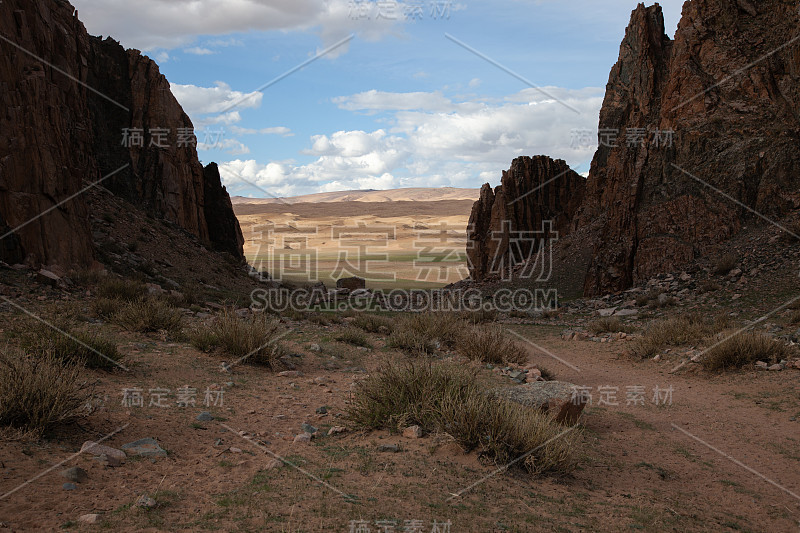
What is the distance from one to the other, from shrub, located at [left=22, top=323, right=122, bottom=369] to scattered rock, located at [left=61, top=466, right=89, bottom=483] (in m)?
2.98

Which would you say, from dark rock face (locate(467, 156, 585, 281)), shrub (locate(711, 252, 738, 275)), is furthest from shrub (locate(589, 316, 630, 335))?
dark rock face (locate(467, 156, 585, 281))

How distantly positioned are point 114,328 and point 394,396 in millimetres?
6439

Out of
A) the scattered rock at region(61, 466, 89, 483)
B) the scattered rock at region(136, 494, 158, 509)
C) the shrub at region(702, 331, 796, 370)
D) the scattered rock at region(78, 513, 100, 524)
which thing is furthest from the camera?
the shrub at region(702, 331, 796, 370)

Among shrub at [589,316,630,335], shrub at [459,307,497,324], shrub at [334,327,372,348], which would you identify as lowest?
shrub at [459,307,497,324]

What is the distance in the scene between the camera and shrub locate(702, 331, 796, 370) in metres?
9.34

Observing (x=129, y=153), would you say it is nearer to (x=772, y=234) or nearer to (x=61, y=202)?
(x=61, y=202)

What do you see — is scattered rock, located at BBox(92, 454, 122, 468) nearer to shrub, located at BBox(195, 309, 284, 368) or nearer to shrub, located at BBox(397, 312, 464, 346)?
shrub, located at BBox(195, 309, 284, 368)

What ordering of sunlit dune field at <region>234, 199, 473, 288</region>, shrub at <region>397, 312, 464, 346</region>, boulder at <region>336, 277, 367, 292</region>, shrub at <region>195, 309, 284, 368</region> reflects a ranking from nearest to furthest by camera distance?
shrub at <region>195, 309, 284, 368</region>
shrub at <region>397, 312, 464, 346</region>
boulder at <region>336, 277, 367, 292</region>
sunlit dune field at <region>234, 199, 473, 288</region>

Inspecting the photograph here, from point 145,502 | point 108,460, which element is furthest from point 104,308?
point 145,502

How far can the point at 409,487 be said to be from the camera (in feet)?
13.5

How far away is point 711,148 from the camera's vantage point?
19.3 metres

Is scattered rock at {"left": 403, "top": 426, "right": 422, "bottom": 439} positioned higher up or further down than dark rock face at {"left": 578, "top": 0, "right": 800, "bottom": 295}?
further down

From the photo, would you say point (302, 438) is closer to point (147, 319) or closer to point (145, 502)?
point (145, 502)

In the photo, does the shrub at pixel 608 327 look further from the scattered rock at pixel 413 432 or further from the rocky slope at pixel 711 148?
the scattered rock at pixel 413 432
